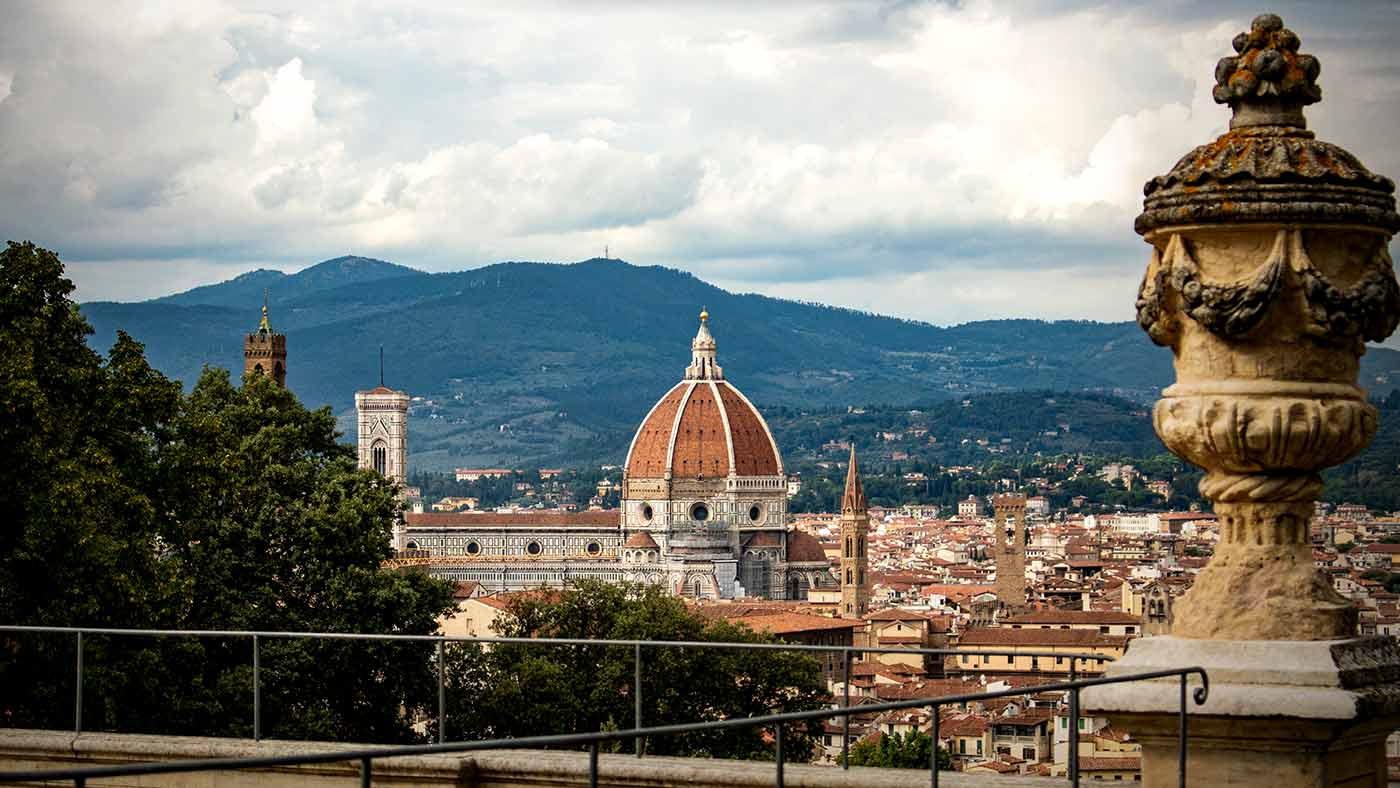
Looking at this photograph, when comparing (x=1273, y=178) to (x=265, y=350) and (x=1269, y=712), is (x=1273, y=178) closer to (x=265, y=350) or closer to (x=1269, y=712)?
(x=1269, y=712)

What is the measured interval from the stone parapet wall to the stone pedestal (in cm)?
173

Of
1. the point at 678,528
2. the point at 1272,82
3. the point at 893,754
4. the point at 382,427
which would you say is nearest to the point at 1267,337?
the point at 1272,82

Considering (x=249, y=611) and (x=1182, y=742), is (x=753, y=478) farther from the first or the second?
(x=1182, y=742)

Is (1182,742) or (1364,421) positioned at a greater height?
(1364,421)

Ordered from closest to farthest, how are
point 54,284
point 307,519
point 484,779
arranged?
point 484,779, point 54,284, point 307,519

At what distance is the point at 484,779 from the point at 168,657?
1245cm

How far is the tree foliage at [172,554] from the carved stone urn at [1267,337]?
450 inches

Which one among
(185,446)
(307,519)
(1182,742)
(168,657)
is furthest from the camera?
(307,519)

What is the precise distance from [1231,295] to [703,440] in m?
141

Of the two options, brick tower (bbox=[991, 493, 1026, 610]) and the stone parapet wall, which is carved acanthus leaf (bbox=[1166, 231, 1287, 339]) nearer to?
the stone parapet wall

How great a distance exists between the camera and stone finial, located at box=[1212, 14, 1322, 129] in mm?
6406

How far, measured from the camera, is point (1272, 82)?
21.0 ft

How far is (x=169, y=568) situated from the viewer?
2178 centimetres

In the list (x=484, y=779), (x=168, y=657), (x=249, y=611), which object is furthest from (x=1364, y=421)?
(x=249, y=611)
